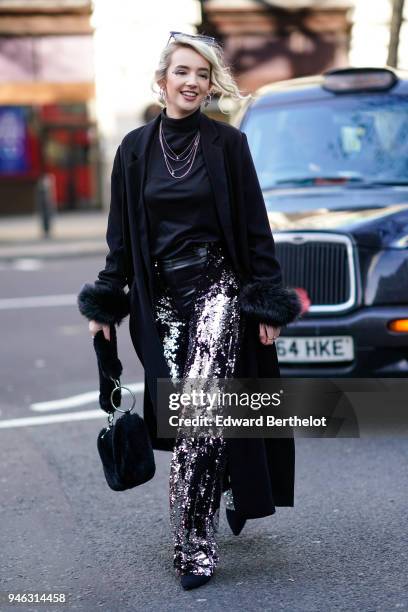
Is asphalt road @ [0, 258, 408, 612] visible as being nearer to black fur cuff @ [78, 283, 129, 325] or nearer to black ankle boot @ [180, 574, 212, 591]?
black ankle boot @ [180, 574, 212, 591]

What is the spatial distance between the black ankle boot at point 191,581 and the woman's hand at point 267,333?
88 cm

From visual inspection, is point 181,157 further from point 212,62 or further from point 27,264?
point 27,264

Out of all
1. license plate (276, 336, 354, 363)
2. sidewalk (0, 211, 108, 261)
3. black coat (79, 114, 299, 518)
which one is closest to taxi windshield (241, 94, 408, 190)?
license plate (276, 336, 354, 363)

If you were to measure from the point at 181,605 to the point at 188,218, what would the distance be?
1357 mm

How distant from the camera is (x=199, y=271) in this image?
397 centimetres

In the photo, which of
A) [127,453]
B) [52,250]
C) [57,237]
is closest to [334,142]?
[127,453]

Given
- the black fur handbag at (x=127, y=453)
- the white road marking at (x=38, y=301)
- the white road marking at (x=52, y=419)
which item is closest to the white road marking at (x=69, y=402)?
the white road marking at (x=52, y=419)

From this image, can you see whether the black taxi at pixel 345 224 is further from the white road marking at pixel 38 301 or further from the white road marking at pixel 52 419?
the white road marking at pixel 38 301

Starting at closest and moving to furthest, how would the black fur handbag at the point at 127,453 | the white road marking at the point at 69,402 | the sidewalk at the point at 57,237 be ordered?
the black fur handbag at the point at 127,453 → the white road marking at the point at 69,402 → the sidewalk at the point at 57,237

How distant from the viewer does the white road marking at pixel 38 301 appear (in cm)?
→ 1183

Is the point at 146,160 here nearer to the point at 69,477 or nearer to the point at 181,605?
the point at 181,605

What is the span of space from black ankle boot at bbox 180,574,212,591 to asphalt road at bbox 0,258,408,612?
2 cm

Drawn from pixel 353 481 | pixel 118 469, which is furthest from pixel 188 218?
pixel 353 481

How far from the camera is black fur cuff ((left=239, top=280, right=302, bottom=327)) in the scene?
155 inches
